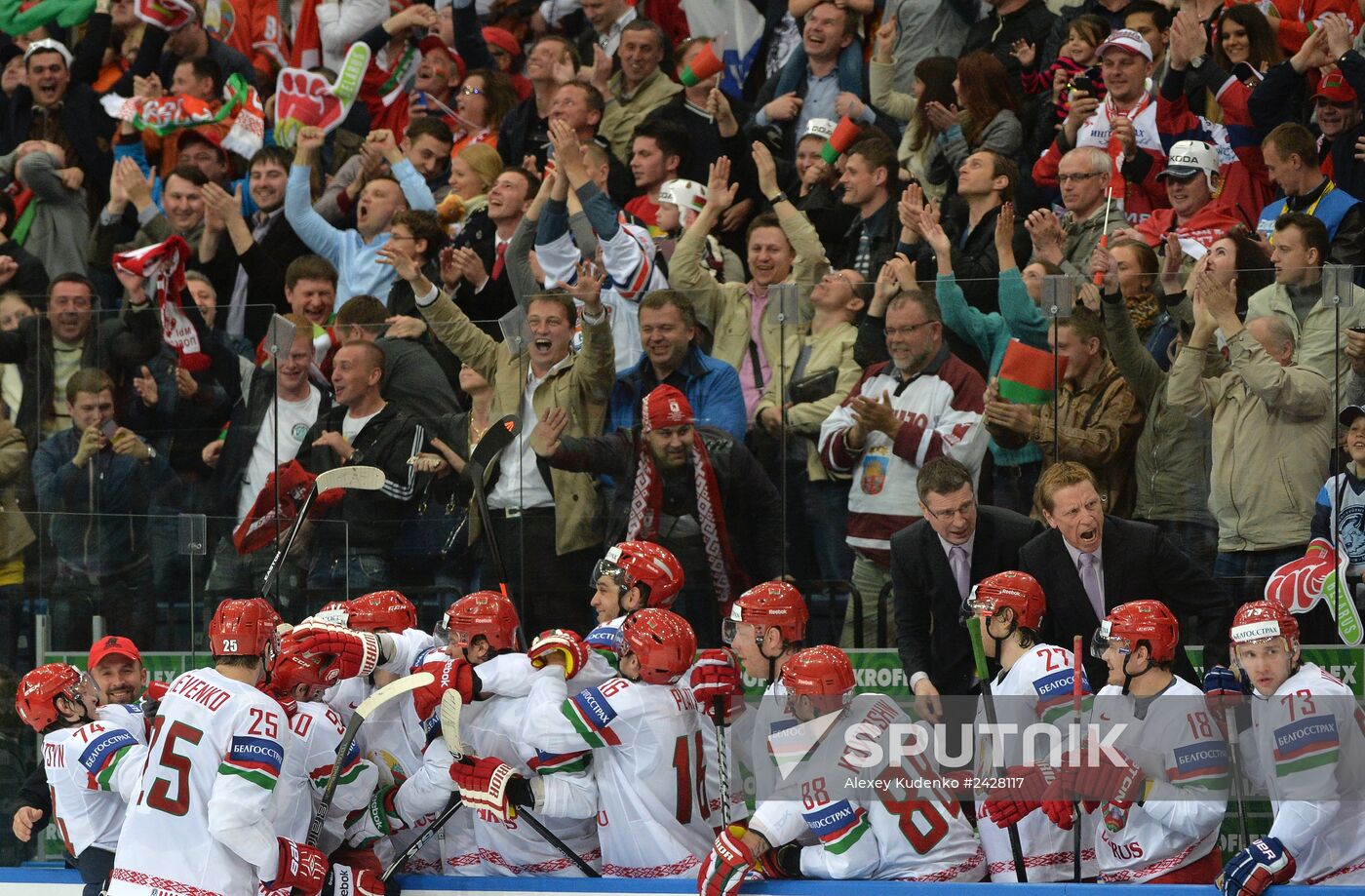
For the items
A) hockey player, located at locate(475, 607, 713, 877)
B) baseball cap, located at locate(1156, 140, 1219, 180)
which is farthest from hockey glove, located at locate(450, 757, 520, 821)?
baseball cap, located at locate(1156, 140, 1219, 180)

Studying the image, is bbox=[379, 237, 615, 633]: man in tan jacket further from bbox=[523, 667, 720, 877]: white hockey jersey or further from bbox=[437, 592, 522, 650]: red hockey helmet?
bbox=[523, 667, 720, 877]: white hockey jersey

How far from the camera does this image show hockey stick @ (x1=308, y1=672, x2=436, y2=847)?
6.14m

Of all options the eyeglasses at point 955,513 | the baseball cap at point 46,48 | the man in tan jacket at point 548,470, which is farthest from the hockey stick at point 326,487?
the baseball cap at point 46,48

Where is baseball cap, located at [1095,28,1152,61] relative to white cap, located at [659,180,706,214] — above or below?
above

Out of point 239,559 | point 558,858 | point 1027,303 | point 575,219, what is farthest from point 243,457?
point 1027,303

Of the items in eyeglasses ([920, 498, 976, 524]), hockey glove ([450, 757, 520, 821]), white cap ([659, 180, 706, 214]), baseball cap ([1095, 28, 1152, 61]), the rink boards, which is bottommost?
the rink boards

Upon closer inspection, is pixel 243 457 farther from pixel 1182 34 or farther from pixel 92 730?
pixel 1182 34

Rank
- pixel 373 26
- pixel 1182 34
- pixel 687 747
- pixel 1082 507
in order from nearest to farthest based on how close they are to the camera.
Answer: pixel 687 747
pixel 1082 507
pixel 1182 34
pixel 373 26

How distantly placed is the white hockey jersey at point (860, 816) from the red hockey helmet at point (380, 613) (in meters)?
1.56

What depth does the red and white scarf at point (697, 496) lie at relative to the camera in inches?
287

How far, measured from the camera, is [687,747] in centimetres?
623

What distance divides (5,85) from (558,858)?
6922 mm

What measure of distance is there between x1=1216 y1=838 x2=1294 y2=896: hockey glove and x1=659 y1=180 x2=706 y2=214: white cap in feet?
13.5

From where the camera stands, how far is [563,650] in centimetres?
630
